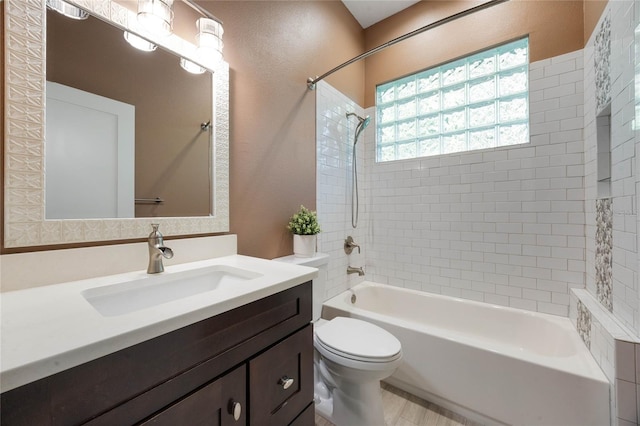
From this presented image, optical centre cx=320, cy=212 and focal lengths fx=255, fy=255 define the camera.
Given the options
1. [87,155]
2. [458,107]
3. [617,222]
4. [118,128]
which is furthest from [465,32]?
[87,155]

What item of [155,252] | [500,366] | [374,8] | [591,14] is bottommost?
[500,366]

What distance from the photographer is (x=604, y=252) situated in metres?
1.39

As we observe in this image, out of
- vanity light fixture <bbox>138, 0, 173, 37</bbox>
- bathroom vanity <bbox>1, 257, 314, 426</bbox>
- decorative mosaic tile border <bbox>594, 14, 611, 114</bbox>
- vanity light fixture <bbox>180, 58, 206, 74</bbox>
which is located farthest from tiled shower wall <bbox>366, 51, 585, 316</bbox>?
vanity light fixture <bbox>138, 0, 173, 37</bbox>

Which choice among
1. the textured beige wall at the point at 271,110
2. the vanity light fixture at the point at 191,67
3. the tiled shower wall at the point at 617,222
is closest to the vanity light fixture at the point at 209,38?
the vanity light fixture at the point at 191,67

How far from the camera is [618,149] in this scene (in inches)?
49.1

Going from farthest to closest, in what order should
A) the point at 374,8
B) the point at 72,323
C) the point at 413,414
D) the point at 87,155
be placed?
the point at 374,8 < the point at 413,414 < the point at 87,155 < the point at 72,323

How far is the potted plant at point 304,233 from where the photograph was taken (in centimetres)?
168

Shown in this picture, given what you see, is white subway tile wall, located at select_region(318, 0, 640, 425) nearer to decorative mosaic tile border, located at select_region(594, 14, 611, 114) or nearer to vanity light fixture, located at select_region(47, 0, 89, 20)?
decorative mosaic tile border, located at select_region(594, 14, 611, 114)

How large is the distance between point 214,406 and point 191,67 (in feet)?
4.48

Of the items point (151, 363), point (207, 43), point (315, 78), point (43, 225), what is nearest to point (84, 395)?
point (151, 363)

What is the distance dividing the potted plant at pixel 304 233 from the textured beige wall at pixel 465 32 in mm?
1574

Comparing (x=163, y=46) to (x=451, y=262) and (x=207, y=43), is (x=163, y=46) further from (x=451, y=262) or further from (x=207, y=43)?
(x=451, y=262)

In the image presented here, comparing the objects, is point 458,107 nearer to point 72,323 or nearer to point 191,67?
point 191,67

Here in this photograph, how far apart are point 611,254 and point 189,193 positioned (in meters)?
2.14
